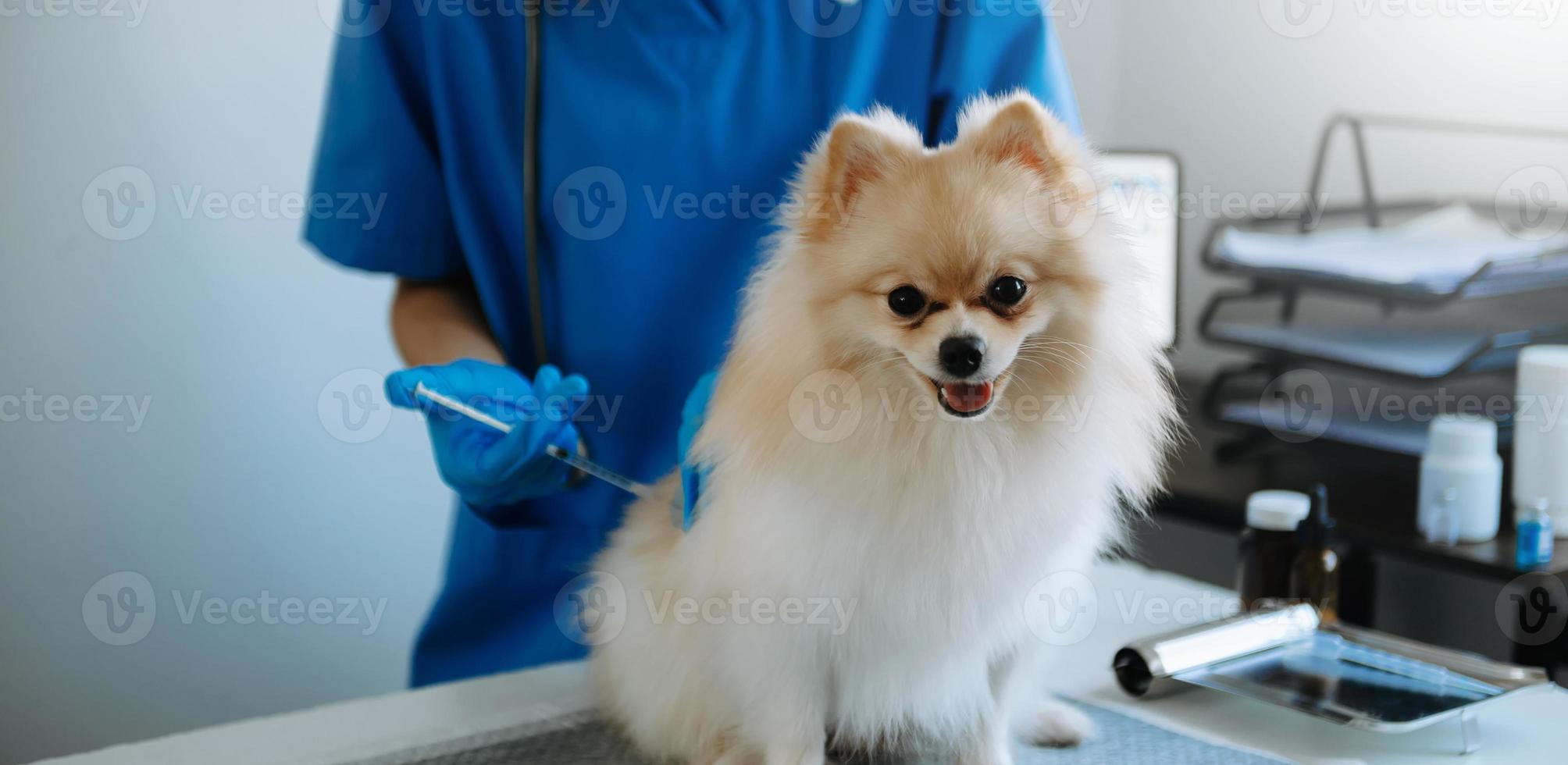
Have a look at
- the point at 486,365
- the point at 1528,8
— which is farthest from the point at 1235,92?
the point at 486,365

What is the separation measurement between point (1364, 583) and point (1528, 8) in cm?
105

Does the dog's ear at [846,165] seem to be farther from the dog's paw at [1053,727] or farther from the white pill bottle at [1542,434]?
the white pill bottle at [1542,434]

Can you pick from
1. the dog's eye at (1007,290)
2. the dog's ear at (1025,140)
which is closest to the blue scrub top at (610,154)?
the dog's ear at (1025,140)

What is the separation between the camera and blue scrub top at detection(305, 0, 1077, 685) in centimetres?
140

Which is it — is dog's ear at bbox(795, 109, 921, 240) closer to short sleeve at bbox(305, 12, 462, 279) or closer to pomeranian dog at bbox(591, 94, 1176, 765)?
pomeranian dog at bbox(591, 94, 1176, 765)

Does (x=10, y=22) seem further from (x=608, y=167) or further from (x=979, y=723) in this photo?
(x=979, y=723)

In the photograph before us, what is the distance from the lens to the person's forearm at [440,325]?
58.5 inches

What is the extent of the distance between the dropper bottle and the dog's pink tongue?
610 millimetres

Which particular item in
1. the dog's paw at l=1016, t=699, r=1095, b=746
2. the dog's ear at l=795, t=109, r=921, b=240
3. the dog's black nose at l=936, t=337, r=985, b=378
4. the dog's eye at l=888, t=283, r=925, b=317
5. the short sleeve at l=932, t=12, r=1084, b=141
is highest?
the short sleeve at l=932, t=12, r=1084, b=141

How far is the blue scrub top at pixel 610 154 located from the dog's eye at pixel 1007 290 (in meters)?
0.46

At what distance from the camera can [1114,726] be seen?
3.98 ft

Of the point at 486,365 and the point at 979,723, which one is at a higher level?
the point at 486,365

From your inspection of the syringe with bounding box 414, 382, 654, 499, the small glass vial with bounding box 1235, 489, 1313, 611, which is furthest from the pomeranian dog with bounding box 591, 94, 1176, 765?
the small glass vial with bounding box 1235, 489, 1313, 611

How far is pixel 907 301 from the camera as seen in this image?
972mm
